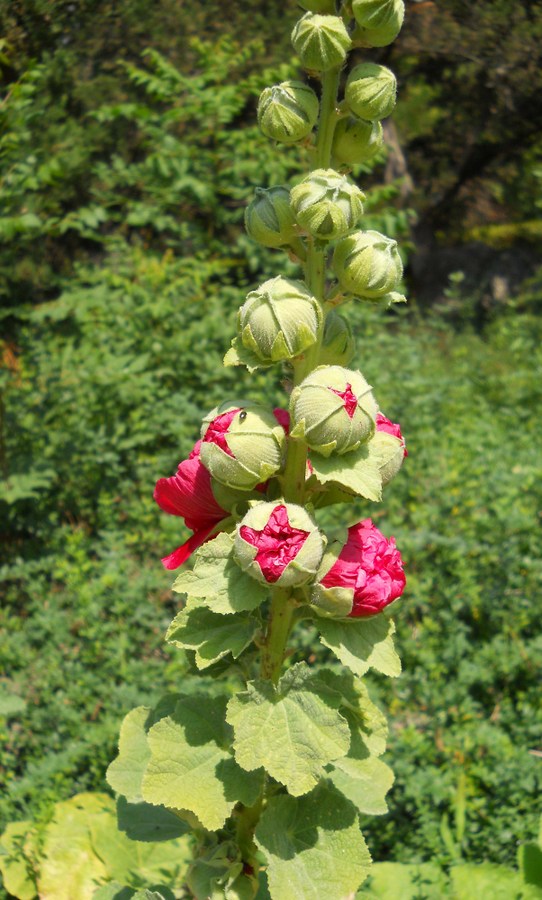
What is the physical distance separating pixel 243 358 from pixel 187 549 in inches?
15.9

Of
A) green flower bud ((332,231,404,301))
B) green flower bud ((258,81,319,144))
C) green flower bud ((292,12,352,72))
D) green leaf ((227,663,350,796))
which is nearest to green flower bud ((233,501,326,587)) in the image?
green leaf ((227,663,350,796))

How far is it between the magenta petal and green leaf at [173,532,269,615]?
0.10 m

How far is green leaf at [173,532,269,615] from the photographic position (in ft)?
4.67

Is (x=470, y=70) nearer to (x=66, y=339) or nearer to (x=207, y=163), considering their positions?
(x=207, y=163)

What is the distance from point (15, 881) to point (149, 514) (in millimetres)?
1846

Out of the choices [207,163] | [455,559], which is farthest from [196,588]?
[207,163]

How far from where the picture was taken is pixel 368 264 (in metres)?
1.44

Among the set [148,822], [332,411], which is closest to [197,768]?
[148,822]

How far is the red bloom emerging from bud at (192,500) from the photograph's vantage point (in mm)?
1535

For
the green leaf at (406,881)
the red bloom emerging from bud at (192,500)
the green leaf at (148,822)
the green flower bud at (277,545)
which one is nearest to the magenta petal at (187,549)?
the red bloom emerging from bud at (192,500)

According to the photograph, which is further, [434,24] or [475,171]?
[475,171]

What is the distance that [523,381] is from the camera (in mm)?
5383

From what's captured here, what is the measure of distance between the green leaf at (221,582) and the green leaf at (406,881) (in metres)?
1.11

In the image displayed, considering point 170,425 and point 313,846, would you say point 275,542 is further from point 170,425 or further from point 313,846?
point 170,425
